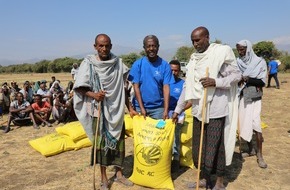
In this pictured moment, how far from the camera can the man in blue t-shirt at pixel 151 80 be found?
3.65 metres

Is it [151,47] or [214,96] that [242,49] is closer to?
[214,96]

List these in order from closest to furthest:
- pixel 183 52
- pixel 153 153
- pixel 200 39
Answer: pixel 200 39 < pixel 153 153 < pixel 183 52

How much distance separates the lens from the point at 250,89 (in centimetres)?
432

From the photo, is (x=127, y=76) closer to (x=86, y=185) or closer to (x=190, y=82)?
(x=190, y=82)

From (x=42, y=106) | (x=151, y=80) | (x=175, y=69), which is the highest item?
(x=175, y=69)

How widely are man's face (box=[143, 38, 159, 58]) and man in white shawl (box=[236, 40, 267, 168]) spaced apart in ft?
4.36

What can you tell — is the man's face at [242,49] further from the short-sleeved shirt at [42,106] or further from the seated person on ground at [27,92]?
the seated person on ground at [27,92]

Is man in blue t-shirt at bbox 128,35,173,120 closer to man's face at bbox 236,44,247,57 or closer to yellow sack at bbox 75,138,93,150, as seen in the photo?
man's face at bbox 236,44,247,57

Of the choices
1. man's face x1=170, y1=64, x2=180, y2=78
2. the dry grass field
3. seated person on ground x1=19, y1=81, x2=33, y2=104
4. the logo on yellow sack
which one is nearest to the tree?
seated person on ground x1=19, y1=81, x2=33, y2=104

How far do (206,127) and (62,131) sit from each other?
10.5ft

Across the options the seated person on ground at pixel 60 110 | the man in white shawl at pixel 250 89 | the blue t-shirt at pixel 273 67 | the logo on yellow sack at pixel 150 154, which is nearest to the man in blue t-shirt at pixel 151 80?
the logo on yellow sack at pixel 150 154

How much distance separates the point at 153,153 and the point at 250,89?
177cm

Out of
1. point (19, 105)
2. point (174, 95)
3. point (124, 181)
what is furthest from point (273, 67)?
point (124, 181)

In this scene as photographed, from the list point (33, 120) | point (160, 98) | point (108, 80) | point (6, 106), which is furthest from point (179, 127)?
point (6, 106)
